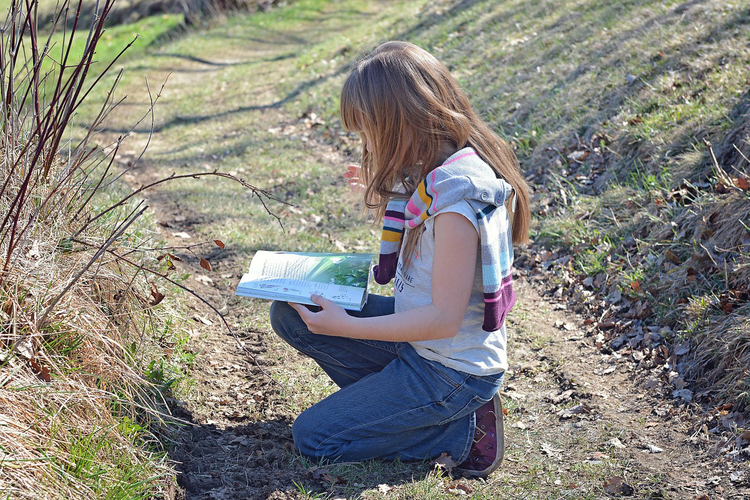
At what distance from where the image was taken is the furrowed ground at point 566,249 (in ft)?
9.71

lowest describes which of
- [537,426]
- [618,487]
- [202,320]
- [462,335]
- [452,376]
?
[537,426]

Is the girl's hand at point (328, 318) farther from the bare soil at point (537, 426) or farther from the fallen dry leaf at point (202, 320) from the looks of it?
the fallen dry leaf at point (202, 320)

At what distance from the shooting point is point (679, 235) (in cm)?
425

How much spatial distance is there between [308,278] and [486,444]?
1067mm

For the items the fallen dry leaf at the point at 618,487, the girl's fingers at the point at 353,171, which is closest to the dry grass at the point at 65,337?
the girl's fingers at the point at 353,171

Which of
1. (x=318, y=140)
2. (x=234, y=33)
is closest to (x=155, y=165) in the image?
(x=318, y=140)

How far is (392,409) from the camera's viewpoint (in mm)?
2818

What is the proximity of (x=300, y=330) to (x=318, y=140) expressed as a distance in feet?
17.2

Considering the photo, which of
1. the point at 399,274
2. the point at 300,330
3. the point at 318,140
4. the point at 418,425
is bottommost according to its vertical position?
the point at 318,140

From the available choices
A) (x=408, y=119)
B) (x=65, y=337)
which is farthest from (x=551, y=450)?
(x=65, y=337)

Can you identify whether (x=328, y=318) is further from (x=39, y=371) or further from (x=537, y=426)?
(x=537, y=426)

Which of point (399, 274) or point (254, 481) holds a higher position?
point (399, 274)

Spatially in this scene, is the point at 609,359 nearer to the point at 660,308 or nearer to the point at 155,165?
the point at 660,308

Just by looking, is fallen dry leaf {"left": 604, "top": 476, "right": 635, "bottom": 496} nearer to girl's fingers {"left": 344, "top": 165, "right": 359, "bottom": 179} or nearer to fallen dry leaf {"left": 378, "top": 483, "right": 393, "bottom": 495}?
fallen dry leaf {"left": 378, "top": 483, "right": 393, "bottom": 495}
